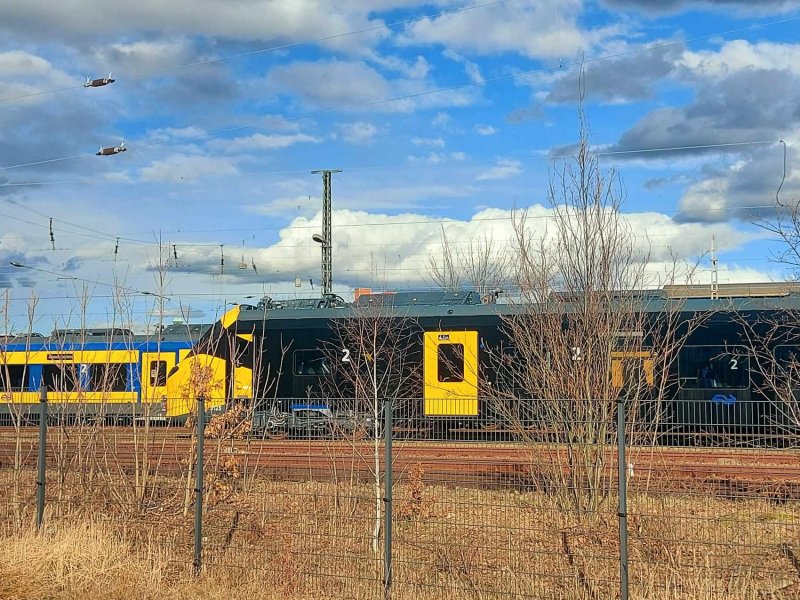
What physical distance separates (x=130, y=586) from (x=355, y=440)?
309 cm

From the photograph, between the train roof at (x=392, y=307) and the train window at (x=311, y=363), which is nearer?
the train roof at (x=392, y=307)

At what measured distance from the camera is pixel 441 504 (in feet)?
30.4

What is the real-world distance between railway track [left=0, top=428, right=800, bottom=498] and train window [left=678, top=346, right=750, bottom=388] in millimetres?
9772

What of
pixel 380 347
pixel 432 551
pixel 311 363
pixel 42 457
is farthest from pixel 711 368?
pixel 42 457

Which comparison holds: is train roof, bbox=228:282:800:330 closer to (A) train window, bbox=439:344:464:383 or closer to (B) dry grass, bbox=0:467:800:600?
(A) train window, bbox=439:344:464:383

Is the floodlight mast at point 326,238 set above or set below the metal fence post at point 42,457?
above

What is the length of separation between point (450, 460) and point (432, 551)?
1.23 meters

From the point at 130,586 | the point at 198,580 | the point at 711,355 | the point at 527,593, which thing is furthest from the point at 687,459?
the point at 711,355

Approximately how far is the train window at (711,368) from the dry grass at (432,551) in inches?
435

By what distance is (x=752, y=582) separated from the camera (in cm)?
780

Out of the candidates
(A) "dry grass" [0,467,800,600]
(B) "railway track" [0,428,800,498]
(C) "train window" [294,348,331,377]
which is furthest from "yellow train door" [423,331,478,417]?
(A) "dry grass" [0,467,800,600]

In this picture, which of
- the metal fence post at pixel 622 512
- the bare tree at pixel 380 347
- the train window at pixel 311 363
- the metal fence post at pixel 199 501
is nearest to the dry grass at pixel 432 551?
the metal fence post at pixel 199 501

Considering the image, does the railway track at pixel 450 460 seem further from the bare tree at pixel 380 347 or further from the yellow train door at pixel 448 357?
the yellow train door at pixel 448 357

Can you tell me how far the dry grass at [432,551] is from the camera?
26.1 feet
